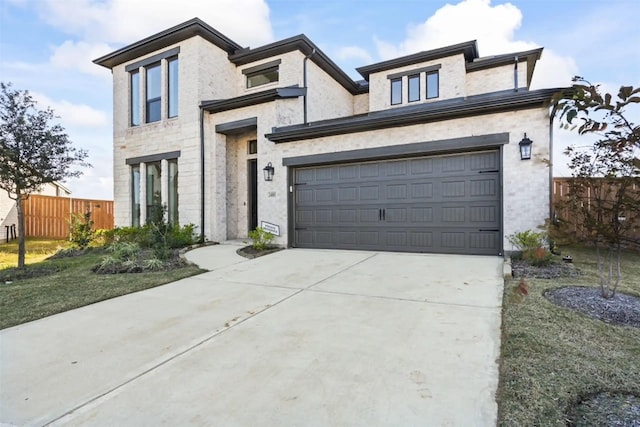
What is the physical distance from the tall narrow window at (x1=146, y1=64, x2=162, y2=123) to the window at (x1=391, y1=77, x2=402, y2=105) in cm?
884

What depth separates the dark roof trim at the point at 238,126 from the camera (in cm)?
1034

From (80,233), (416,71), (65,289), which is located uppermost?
(416,71)

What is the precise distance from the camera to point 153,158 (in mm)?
11922

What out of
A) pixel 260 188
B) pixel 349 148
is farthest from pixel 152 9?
pixel 349 148

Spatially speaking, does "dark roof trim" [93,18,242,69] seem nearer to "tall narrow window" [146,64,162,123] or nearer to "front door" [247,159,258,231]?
"tall narrow window" [146,64,162,123]

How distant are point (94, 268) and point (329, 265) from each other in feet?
16.2

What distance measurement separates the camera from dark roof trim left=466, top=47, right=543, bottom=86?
39.5 feet

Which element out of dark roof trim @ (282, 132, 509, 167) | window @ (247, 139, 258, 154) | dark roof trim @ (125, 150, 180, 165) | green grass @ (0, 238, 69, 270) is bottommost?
green grass @ (0, 238, 69, 270)

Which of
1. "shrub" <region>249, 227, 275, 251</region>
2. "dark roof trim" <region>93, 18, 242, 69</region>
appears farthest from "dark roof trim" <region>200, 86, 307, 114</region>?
"shrub" <region>249, 227, 275, 251</region>

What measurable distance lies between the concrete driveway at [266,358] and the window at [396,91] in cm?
1023

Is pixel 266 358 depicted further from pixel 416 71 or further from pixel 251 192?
pixel 416 71

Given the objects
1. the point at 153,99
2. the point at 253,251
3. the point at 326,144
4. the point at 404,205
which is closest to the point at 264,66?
the point at 153,99

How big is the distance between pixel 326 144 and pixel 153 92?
7508 mm

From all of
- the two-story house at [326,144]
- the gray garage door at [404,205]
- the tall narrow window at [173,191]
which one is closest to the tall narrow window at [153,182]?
the two-story house at [326,144]
